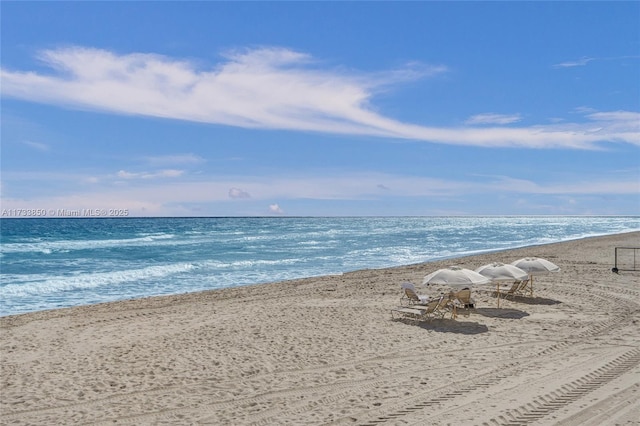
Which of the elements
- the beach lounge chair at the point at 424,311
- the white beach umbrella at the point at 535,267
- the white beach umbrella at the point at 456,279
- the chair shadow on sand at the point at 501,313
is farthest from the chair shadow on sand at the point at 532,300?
the beach lounge chair at the point at 424,311

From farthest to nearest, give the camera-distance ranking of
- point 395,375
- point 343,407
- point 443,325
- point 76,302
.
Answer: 1. point 76,302
2. point 443,325
3. point 395,375
4. point 343,407

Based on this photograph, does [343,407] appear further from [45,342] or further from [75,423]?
[45,342]

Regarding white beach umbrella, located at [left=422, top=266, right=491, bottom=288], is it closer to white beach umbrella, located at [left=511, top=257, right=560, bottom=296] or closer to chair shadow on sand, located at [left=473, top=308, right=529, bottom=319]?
chair shadow on sand, located at [left=473, top=308, right=529, bottom=319]

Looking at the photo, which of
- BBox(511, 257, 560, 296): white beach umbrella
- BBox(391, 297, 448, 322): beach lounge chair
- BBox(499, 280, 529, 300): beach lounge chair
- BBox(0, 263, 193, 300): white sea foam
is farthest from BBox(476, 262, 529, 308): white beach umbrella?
BBox(0, 263, 193, 300): white sea foam

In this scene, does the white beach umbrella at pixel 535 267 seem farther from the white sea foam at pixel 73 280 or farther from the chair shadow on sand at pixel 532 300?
the white sea foam at pixel 73 280

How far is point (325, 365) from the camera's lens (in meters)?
9.19

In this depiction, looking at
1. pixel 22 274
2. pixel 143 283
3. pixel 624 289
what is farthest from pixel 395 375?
pixel 22 274

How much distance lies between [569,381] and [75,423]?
22.8 feet

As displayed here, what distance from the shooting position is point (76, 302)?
62.7 ft

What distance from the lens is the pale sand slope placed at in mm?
7074

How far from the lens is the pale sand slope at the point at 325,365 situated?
23.2ft

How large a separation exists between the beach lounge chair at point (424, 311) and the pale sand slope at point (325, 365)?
0.95 ft

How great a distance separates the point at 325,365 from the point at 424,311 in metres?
4.18

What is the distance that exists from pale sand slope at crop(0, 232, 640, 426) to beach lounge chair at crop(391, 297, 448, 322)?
29 cm
